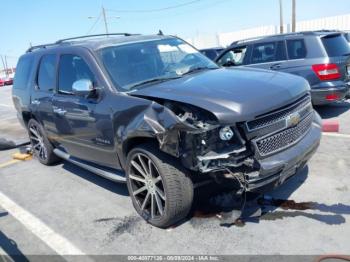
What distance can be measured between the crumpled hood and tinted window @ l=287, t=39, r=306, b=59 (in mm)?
3872

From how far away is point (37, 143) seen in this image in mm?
6617

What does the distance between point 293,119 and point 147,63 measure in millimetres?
1947

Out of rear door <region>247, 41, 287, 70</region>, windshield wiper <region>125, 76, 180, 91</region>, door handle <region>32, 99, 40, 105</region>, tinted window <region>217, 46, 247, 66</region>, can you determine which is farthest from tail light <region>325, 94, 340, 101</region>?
door handle <region>32, 99, 40, 105</region>

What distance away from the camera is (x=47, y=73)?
5707 mm

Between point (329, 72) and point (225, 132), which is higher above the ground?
point (225, 132)

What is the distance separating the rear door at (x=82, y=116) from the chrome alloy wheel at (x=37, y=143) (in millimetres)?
991

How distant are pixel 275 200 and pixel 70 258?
7.32ft

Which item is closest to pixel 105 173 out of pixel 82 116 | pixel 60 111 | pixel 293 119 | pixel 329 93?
pixel 82 116

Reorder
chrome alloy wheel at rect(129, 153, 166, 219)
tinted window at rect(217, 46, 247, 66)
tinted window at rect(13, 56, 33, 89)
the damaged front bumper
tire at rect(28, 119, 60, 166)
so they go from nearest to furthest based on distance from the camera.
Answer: the damaged front bumper, chrome alloy wheel at rect(129, 153, 166, 219), tire at rect(28, 119, 60, 166), tinted window at rect(13, 56, 33, 89), tinted window at rect(217, 46, 247, 66)

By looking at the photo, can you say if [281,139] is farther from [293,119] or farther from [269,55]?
[269,55]

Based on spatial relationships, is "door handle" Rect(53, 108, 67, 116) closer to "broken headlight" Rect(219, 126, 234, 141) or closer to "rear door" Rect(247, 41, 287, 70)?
"broken headlight" Rect(219, 126, 234, 141)

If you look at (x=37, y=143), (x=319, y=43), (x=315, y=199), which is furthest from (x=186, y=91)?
(x=319, y=43)

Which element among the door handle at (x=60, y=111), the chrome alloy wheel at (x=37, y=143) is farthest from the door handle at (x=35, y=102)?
the door handle at (x=60, y=111)

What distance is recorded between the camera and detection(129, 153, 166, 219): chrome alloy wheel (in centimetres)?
366
